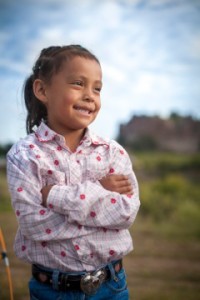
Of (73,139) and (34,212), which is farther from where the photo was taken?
(73,139)

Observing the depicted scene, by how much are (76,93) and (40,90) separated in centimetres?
19

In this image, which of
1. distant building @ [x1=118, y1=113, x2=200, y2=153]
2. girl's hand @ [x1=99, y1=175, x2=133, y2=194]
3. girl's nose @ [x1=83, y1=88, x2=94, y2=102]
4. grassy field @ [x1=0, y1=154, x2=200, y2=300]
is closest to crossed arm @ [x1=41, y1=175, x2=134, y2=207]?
girl's hand @ [x1=99, y1=175, x2=133, y2=194]

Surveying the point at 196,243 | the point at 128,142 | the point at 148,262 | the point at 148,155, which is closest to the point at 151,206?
the point at 196,243

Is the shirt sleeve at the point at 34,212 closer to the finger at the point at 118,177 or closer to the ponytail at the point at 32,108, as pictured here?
the finger at the point at 118,177

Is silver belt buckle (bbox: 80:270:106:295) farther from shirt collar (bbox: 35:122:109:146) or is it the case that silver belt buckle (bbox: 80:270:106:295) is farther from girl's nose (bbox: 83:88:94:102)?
girl's nose (bbox: 83:88:94:102)

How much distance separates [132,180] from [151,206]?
4988mm

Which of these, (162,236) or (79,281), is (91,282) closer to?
(79,281)

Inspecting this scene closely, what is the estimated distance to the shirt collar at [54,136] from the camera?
4.85 feet

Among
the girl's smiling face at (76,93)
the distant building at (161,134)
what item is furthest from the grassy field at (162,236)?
the girl's smiling face at (76,93)

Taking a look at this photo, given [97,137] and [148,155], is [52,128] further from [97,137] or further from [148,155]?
[148,155]

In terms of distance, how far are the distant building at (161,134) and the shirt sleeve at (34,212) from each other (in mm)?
8649

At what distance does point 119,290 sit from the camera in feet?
4.78

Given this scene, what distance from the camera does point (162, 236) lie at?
5.41m

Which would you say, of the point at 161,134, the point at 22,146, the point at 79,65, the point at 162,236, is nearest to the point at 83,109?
the point at 79,65
